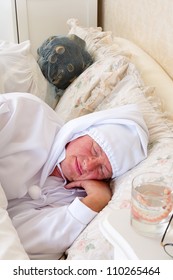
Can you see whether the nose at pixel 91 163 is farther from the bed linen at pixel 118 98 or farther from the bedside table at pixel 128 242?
the bedside table at pixel 128 242

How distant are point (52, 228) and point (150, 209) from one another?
472 millimetres

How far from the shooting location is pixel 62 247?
1.05 m

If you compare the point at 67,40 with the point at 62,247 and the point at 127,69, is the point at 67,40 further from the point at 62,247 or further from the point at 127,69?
the point at 62,247

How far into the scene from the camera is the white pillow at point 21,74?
5.60 feet

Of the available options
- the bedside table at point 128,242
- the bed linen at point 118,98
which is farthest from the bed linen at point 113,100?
the bedside table at point 128,242

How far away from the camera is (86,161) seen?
1.15m

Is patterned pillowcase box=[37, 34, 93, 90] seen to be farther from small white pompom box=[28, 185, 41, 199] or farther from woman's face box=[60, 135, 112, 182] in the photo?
small white pompom box=[28, 185, 41, 199]

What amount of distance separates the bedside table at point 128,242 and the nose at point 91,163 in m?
0.46

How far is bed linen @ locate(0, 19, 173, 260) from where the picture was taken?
92cm

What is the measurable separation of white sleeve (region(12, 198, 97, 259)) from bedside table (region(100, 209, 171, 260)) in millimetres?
393

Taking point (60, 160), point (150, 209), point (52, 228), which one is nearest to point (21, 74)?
point (60, 160)

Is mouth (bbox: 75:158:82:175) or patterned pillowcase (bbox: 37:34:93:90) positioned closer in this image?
mouth (bbox: 75:158:82:175)

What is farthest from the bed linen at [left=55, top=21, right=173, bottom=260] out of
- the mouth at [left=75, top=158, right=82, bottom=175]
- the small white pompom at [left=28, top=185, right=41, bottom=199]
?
the small white pompom at [left=28, top=185, right=41, bottom=199]

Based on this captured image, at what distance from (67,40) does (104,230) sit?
4.33ft
